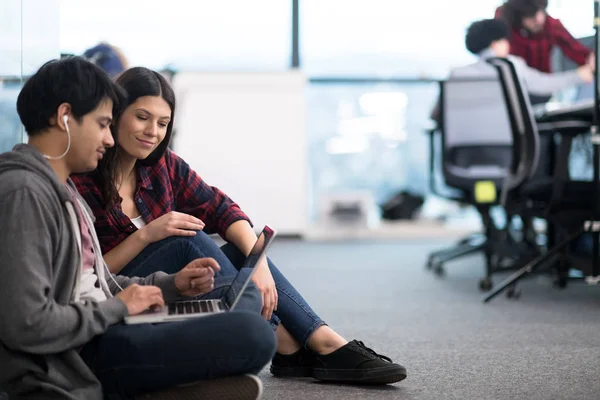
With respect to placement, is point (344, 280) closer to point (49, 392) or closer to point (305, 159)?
point (305, 159)

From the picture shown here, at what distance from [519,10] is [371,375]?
315 cm

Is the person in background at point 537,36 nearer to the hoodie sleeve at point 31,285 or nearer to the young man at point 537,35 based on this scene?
the young man at point 537,35

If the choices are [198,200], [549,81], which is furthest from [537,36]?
[198,200]

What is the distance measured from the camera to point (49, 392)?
1205 millimetres

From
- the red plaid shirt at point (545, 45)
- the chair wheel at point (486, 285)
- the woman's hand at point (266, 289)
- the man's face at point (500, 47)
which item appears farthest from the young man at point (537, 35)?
the woman's hand at point (266, 289)

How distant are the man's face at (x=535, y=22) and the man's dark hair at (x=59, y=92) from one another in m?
3.48

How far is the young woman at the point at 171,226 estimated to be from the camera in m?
1.59

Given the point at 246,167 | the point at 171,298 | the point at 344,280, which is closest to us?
the point at 171,298

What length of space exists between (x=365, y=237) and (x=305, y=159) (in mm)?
776

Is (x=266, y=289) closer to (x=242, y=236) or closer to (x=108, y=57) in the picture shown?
(x=242, y=236)

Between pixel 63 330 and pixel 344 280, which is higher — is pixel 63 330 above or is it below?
above

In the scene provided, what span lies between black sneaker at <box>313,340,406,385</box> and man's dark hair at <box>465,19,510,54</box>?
8.56 ft

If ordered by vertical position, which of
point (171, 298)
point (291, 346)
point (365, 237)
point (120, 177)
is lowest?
point (365, 237)

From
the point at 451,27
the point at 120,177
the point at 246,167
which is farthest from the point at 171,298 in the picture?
the point at 451,27
